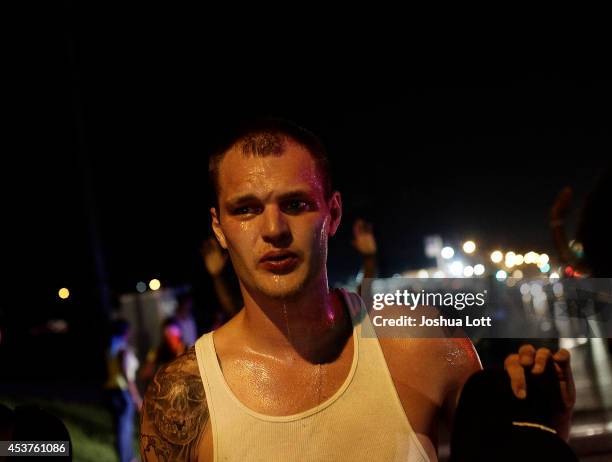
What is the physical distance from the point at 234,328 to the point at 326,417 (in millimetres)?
637

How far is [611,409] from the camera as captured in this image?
6.73m

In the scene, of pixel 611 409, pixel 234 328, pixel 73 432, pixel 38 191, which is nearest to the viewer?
pixel 234 328

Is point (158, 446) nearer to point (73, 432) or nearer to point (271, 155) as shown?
point (271, 155)

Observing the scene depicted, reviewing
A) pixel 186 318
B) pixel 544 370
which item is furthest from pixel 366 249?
pixel 186 318

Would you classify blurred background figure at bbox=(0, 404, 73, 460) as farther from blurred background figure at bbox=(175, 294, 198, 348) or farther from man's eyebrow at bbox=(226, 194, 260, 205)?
blurred background figure at bbox=(175, 294, 198, 348)

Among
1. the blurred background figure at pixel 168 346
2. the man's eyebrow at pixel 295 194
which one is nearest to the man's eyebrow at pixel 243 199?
the man's eyebrow at pixel 295 194

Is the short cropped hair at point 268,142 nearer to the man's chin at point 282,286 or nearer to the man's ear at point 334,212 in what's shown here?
the man's ear at point 334,212

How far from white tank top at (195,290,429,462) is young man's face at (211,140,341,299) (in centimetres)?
47

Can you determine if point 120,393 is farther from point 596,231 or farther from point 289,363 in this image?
point 596,231

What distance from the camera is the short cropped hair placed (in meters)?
2.34

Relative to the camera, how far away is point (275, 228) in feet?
7.16

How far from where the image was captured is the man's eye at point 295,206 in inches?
89.6

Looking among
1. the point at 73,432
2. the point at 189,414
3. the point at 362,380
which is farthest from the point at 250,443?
the point at 73,432

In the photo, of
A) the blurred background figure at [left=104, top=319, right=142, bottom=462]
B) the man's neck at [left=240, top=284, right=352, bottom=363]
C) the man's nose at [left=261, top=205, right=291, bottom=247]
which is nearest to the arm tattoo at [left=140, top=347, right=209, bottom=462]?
the man's neck at [left=240, top=284, right=352, bottom=363]
